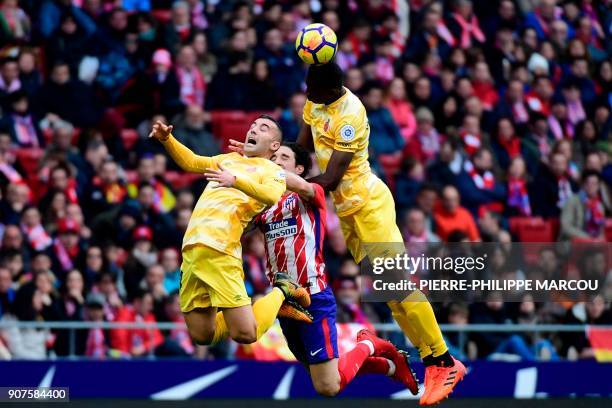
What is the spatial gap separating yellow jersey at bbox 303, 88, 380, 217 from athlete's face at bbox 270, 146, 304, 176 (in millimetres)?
355

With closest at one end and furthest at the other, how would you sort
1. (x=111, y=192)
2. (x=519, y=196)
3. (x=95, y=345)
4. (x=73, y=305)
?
(x=95, y=345) → (x=73, y=305) → (x=111, y=192) → (x=519, y=196)

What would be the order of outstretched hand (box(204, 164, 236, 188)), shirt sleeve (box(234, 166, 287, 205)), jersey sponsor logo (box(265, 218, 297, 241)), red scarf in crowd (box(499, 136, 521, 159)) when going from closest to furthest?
outstretched hand (box(204, 164, 236, 188)) < shirt sleeve (box(234, 166, 287, 205)) < jersey sponsor logo (box(265, 218, 297, 241)) < red scarf in crowd (box(499, 136, 521, 159))

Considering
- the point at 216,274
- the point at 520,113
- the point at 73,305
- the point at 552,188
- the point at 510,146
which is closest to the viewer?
the point at 216,274

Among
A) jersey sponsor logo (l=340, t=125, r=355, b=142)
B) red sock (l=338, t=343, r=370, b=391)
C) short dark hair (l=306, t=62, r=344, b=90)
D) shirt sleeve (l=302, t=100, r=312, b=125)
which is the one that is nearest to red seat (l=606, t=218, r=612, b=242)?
red sock (l=338, t=343, r=370, b=391)

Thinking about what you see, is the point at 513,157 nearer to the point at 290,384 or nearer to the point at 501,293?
the point at 501,293

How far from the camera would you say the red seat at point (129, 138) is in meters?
17.2

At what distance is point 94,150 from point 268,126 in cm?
544

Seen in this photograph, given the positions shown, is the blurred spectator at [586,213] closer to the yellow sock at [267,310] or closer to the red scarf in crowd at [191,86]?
the red scarf in crowd at [191,86]

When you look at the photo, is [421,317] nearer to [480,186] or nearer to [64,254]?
[64,254]

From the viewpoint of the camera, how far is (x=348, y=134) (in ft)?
39.3

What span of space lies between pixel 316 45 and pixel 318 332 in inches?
86.9

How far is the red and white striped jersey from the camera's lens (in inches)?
463

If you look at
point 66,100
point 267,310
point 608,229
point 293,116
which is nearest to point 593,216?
point 608,229

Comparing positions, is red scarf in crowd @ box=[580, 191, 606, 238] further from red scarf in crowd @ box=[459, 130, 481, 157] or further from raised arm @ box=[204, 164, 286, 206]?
raised arm @ box=[204, 164, 286, 206]
